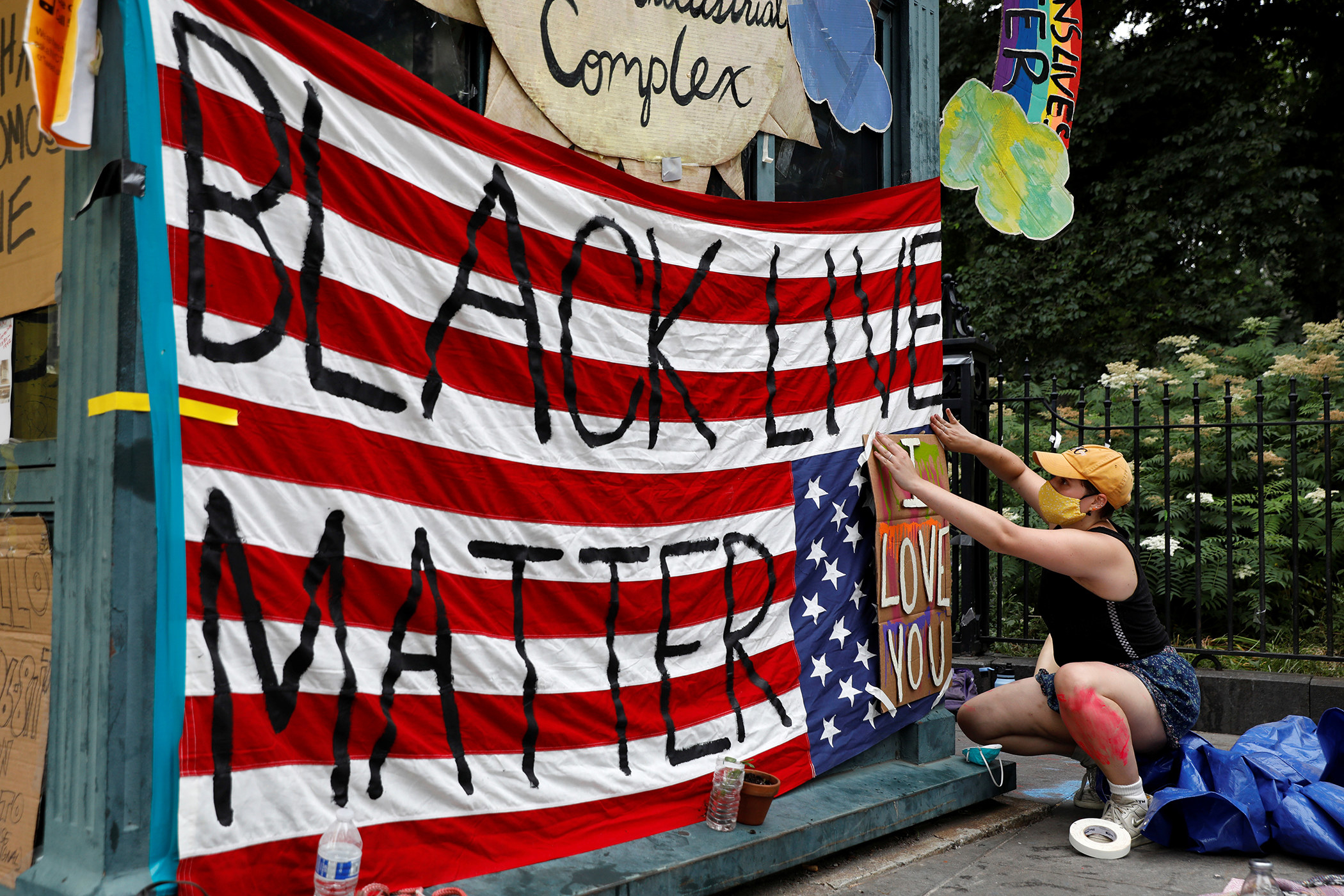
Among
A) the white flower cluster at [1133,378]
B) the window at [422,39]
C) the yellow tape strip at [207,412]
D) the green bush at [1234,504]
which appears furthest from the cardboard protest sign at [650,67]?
the white flower cluster at [1133,378]

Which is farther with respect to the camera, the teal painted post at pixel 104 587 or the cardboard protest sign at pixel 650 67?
the cardboard protest sign at pixel 650 67

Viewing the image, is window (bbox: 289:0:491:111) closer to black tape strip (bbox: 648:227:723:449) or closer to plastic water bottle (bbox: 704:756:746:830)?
black tape strip (bbox: 648:227:723:449)

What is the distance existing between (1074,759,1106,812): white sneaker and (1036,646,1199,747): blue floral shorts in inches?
A: 17.5

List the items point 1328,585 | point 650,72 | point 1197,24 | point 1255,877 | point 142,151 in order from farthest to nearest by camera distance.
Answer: point 1197,24 → point 1328,585 → point 650,72 → point 1255,877 → point 142,151

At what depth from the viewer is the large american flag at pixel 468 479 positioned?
240cm

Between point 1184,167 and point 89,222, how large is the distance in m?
15.3

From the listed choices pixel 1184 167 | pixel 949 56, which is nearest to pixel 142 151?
pixel 1184 167

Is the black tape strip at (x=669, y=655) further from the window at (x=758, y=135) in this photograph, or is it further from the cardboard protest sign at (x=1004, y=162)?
the cardboard protest sign at (x=1004, y=162)

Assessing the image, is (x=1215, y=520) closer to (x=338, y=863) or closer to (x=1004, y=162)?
(x=1004, y=162)

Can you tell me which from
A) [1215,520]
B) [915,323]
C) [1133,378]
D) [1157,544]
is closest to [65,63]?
[915,323]

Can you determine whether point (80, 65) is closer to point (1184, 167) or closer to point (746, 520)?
point (746, 520)

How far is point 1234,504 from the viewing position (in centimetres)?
789

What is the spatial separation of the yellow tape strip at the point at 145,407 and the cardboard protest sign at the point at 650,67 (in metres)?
1.60

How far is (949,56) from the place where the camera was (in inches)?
668
